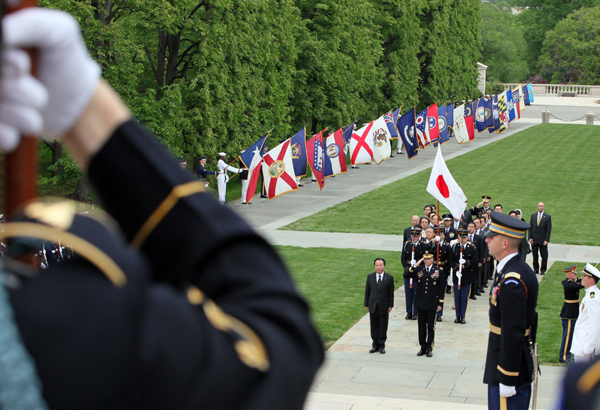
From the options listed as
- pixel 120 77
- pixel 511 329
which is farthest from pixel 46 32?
pixel 120 77

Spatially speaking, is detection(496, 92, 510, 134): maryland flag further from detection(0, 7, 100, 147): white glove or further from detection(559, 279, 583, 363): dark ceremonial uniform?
detection(0, 7, 100, 147): white glove

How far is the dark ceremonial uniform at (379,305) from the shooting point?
1234cm

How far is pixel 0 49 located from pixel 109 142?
0.68 feet

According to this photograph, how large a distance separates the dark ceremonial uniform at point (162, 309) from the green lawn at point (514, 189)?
68.2 feet

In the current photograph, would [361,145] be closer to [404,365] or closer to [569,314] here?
[569,314]

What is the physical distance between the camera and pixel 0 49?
2.51 ft

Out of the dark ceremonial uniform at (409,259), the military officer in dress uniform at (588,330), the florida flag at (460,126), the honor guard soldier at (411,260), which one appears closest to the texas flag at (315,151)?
the honor guard soldier at (411,260)

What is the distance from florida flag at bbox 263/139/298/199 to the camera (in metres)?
23.9

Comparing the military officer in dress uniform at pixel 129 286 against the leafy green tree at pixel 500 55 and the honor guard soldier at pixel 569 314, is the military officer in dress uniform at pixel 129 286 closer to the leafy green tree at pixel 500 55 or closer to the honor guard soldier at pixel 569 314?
the honor guard soldier at pixel 569 314

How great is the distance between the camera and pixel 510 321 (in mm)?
A: 6703

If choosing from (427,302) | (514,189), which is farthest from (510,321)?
(514,189)

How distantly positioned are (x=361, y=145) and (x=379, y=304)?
1761cm

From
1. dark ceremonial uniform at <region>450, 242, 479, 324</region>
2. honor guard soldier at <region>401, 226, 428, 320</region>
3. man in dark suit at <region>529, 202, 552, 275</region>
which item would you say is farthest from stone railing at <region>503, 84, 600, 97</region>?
honor guard soldier at <region>401, 226, 428, 320</region>

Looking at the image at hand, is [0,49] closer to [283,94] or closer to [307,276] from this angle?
[307,276]
